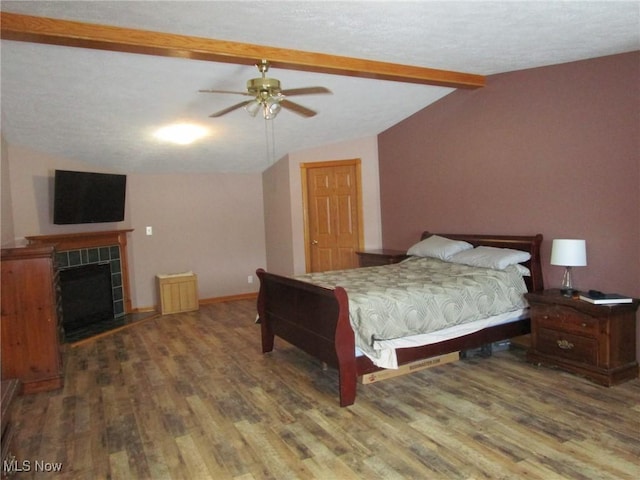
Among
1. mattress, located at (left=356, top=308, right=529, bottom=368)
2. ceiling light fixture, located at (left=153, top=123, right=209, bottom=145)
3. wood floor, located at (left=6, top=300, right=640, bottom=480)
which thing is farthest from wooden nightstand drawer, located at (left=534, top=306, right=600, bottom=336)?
ceiling light fixture, located at (left=153, top=123, right=209, bottom=145)

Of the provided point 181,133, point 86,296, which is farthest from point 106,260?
point 181,133

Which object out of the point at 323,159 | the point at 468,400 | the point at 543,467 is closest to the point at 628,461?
the point at 543,467

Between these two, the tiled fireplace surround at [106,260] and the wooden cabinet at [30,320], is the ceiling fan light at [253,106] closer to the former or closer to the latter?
the wooden cabinet at [30,320]

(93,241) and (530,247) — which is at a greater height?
(93,241)

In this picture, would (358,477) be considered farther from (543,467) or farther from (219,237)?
(219,237)

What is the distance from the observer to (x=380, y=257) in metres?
5.41

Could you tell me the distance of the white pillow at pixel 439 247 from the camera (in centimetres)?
462

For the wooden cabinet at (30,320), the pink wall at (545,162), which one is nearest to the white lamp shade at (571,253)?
the pink wall at (545,162)

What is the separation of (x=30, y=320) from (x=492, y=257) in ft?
12.6

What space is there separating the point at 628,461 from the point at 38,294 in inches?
156

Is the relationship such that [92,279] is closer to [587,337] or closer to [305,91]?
[305,91]

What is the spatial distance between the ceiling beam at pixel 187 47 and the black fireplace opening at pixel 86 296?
3209 mm

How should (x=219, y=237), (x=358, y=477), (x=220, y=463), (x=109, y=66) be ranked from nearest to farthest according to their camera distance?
(x=358, y=477) < (x=220, y=463) < (x=109, y=66) < (x=219, y=237)

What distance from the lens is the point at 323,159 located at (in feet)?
20.6
